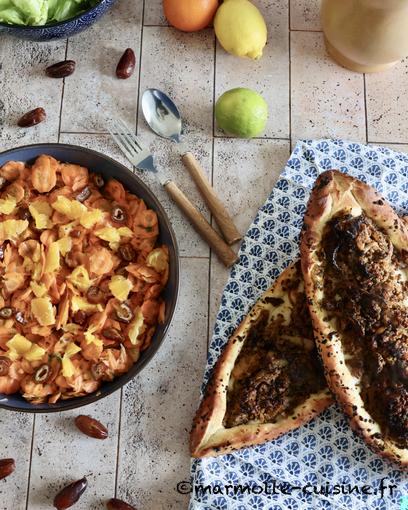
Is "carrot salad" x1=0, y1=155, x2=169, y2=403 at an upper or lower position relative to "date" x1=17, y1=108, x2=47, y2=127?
lower

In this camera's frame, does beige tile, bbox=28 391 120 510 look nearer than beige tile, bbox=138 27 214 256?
Yes

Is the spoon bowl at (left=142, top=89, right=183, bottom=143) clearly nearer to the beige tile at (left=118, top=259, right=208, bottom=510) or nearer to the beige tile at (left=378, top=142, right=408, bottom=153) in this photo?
the beige tile at (left=118, top=259, right=208, bottom=510)

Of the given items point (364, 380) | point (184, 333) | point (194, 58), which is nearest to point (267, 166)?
point (194, 58)

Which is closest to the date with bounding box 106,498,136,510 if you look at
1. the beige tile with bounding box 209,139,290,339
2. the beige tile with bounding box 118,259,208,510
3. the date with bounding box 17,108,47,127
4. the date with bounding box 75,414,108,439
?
the beige tile with bounding box 118,259,208,510

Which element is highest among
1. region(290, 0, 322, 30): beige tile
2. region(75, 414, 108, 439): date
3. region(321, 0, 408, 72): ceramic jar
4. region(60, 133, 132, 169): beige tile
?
region(321, 0, 408, 72): ceramic jar

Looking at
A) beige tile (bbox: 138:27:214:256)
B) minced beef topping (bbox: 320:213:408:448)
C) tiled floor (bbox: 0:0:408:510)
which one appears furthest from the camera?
beige tile (bbox: 138:27:214:256)

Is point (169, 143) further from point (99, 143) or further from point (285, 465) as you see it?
point (285, 465)

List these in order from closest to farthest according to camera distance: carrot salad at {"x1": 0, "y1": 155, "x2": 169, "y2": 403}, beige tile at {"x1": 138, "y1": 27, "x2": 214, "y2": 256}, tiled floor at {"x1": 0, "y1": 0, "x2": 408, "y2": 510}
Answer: carrot salad at {"x1": 0, "y1": 155, "x2": 169, "y2": 403}, tiled floor at {"x1": 0, "y1": 0, "x2": 408, "y2": 510}, beige tile at {"x1": 138, "y1": 27, "x2": 214, "y2": 256}
